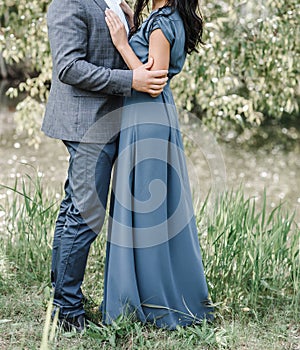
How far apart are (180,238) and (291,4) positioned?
2897mm

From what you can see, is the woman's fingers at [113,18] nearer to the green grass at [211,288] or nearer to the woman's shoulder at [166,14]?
the woman's shoulder at [166,14]

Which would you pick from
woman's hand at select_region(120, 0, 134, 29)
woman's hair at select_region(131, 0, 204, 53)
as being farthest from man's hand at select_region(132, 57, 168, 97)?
woman's hand at select_region(120, 0, 134, 29)

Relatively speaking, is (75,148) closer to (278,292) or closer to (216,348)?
(216,348)

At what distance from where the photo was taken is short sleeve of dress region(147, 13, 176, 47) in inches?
103

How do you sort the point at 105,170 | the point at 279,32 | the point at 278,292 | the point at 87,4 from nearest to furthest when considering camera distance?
the point at 87,4
the point at 105,170
the point at 278,292
the point at 279,32

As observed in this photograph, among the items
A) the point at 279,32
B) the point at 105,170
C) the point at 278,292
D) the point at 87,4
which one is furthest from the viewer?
the point at 279,32

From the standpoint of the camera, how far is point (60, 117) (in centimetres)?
274

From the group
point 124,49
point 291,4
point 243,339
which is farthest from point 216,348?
point 291,4

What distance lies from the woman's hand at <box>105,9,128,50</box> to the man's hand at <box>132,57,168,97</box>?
124mm

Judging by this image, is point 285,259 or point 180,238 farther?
point 285,259

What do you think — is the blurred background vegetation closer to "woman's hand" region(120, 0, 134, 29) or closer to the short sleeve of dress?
"woman's hand" region(120, 0, 134, 29)

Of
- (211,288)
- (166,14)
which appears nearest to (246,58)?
(211,288)

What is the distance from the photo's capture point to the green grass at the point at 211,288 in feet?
9.22

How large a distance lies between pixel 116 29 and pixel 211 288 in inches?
53.1
